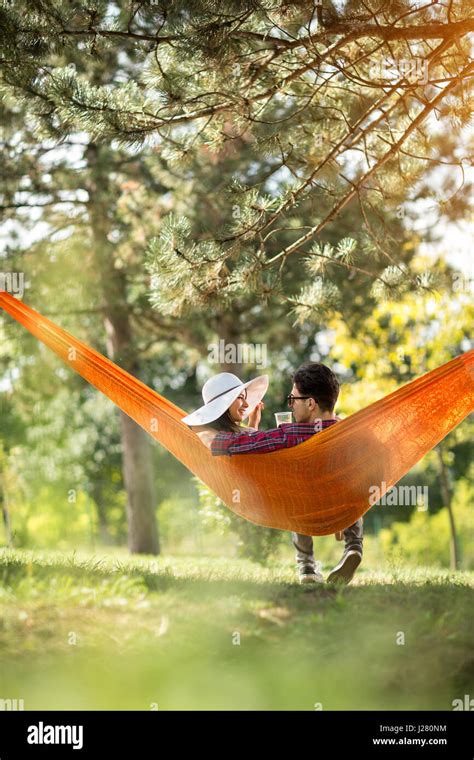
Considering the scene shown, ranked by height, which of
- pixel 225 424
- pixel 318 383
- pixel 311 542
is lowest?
pixel 311 542

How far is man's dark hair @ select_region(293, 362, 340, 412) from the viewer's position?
259cm

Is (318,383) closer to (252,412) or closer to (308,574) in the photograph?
(252,412)

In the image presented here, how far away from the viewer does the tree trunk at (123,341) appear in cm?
541

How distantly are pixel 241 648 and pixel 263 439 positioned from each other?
111 centimetres

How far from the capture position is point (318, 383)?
260 centimetres

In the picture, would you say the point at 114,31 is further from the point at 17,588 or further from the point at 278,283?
the point at 17,588

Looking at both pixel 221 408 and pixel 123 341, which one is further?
pixel 123 341

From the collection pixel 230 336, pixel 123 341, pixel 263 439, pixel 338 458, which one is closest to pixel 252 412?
pixel 263 439

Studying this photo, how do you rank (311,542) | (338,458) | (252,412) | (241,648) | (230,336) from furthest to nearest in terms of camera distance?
(230,336)
(241,648)
(311,542)
(252,412)
(338,458)

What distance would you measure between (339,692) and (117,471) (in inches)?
345

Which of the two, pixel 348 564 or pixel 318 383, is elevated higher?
pixel 318 383

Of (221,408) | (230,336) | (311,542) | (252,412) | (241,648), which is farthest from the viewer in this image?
(230,336)

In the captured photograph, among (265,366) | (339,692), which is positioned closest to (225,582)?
(339,692)

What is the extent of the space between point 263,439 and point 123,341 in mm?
3325
